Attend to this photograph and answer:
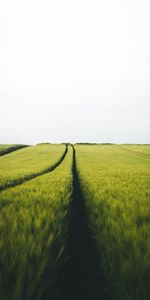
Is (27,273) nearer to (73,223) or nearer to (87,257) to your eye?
(87,257)

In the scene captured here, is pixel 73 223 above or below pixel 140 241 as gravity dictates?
below

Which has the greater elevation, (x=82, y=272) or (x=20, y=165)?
(x=82, y=272)

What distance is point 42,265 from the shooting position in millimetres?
2045

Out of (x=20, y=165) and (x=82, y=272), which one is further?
(x=20, y=165)

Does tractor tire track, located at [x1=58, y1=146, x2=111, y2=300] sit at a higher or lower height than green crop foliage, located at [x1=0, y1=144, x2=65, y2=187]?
higher

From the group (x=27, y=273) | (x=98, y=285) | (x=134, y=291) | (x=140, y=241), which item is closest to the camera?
(x=134, y=291)

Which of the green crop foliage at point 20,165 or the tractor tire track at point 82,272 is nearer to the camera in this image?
the tractor tire track at point 82,272

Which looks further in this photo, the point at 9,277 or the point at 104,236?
the point at 104,236

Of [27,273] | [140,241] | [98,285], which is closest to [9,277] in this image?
[27,273]

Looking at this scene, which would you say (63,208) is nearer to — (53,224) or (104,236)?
(53,224)

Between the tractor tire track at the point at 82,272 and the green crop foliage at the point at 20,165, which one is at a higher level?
the tractor tire track at the point at 82,272

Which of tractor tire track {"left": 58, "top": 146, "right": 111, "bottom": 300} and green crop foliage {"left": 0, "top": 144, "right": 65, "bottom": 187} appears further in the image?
green crop foliage {"left": 0, "top": 144, "right": 65, "bottom": 187}

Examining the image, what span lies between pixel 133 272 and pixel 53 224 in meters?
1.67

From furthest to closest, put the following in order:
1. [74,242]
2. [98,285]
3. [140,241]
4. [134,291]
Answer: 1. [74,242]
2. [140,241]
3. [98,285]
4. [134,291]
